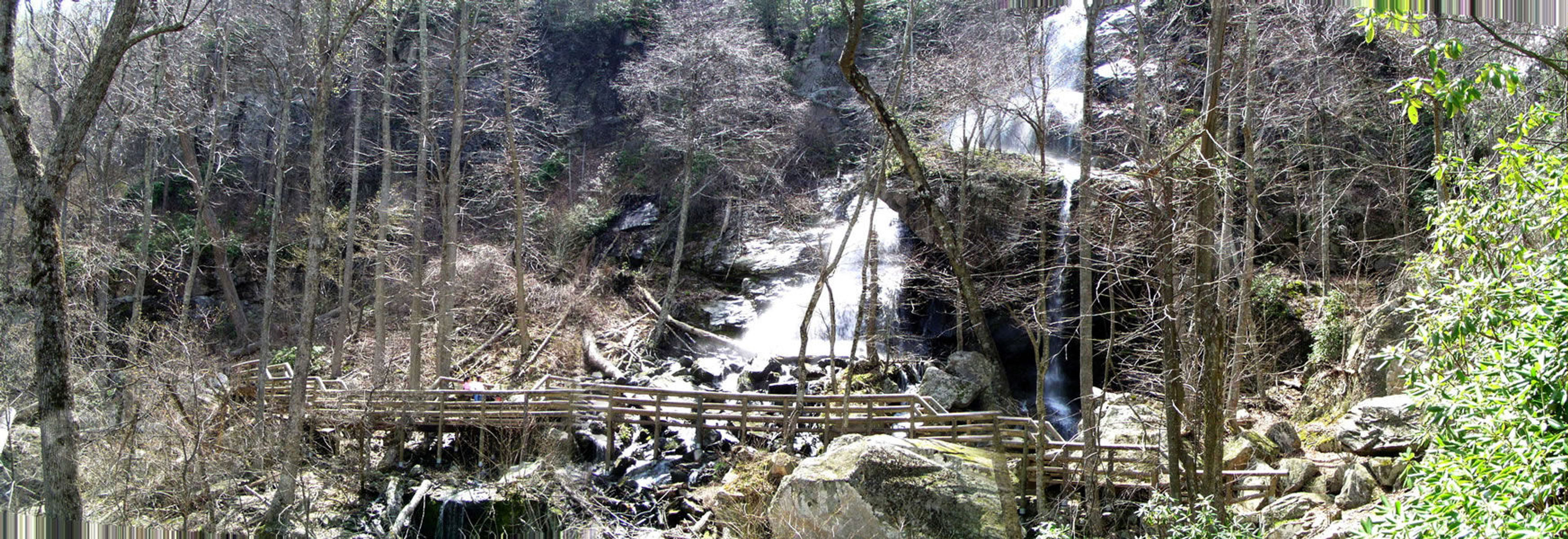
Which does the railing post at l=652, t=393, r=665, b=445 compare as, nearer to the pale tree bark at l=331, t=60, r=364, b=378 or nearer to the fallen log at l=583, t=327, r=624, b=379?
the fallen log at l=583, t=327, r=624, b=379

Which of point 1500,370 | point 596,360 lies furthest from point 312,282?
point 1500,370

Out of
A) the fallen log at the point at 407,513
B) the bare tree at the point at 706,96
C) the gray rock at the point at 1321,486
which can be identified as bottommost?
the fallen log at the point at 407,513

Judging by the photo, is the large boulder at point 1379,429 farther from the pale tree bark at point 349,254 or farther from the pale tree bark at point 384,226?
the pale tree bark at point 349,254

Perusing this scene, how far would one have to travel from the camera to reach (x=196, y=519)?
1150cm

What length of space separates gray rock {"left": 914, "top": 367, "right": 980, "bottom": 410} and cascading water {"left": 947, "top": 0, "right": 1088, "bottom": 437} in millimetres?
1497

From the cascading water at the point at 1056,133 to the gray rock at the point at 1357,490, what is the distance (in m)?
4.22

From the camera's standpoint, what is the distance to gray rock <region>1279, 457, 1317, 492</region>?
11.0 m

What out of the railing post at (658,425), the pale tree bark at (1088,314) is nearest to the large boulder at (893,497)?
the pale tree bark at (1088,314)

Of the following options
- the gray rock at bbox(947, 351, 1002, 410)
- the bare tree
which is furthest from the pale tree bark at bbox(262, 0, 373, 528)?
the gray rock at bbox(947, 351, 1002, 410)

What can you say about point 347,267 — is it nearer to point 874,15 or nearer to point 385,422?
point 385,422

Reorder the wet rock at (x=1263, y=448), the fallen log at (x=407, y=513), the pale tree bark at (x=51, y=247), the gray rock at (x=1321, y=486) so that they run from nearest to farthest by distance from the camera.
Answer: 1. the pale tree bark at (x=51, y=247)
2. the gray rock at (x=1321, y=486)
3. the fallen log at (x=407, y=513)
4. the wet rock at (x=1263, y=448)

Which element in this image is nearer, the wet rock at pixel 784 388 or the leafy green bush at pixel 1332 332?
the leafy green bush at pixel 1332 332

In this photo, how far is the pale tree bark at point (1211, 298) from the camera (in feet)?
26.2

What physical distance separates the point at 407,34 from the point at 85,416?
2124 centimetres
